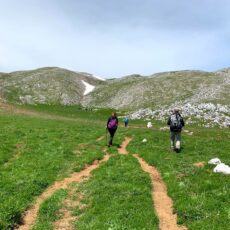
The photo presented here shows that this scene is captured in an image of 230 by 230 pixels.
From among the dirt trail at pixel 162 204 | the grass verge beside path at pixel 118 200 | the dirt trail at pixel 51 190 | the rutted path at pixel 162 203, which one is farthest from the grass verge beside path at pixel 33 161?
the dirt trail at pixel 162 204

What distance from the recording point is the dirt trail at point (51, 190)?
16.2 m

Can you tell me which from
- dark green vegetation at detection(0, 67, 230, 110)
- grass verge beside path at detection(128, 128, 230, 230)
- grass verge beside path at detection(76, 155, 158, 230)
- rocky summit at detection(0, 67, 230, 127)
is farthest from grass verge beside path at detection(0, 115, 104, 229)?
dark green vegetation at detection(0, 67, 230, 110)

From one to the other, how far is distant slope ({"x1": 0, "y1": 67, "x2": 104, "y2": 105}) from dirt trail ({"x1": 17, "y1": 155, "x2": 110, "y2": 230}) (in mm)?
85298

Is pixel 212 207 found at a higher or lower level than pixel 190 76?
lower

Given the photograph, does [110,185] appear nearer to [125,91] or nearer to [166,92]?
[166,92]

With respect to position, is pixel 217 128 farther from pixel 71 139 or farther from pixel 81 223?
pixel 81 223

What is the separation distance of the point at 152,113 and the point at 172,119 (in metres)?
47.6

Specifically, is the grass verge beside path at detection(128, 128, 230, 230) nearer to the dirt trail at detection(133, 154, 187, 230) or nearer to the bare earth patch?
the dirt trail at detection(133, 154, 187, 230)

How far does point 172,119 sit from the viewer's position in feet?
106

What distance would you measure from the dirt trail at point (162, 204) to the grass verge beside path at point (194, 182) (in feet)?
0.99

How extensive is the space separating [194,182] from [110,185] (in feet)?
16.5

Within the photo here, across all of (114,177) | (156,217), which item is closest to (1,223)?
(156,217)

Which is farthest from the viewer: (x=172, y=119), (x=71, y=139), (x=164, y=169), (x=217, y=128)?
(x=217, y=128)

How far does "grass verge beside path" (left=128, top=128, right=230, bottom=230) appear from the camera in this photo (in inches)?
615
